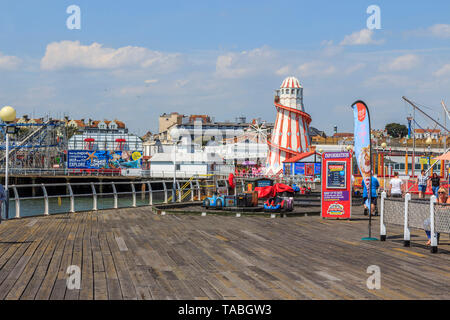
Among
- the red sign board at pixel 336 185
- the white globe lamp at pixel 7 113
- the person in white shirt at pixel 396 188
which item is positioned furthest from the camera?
the person in white shirt at pixel 396 188

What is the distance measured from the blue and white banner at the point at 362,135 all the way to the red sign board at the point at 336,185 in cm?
299

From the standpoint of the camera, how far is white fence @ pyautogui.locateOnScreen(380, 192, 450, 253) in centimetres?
1170

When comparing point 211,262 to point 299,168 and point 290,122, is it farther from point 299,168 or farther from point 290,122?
point 290,122

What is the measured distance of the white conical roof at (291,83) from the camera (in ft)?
220

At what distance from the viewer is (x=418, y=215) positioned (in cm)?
1258

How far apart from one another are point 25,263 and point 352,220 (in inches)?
512

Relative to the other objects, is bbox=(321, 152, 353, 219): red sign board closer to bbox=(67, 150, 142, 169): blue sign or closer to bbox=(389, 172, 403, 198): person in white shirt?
bbox=(389, 172, 403, 198): person in white shirt

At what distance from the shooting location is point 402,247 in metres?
13.1

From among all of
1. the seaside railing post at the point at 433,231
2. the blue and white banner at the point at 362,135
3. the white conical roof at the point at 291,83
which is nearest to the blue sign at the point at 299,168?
the white conical roof at the point at 291,83

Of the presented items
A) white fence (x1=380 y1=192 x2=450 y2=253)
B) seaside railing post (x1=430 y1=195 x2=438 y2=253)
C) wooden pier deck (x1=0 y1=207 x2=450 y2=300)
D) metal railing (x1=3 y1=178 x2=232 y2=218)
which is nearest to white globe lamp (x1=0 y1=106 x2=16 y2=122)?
metal railing (x1=3 y1=178 x2=232 y2=218)

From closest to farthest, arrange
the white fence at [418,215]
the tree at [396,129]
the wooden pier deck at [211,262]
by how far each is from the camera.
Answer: the wooden pier deck at [211,262] → the white fence at [418,215] → the tree at [396,129]

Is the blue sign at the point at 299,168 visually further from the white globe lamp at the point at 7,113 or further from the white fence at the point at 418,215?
the white fence at the point at 418,215
